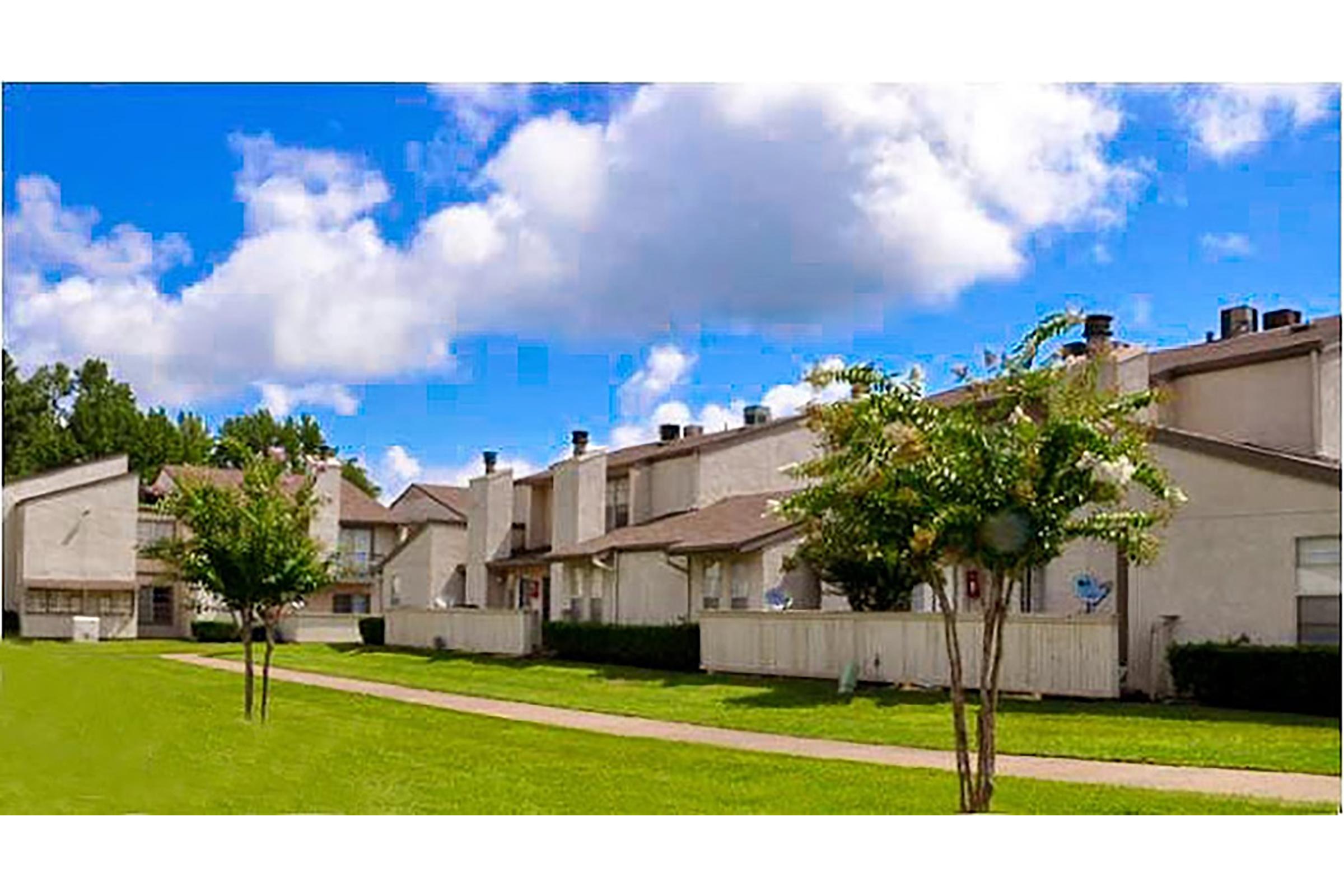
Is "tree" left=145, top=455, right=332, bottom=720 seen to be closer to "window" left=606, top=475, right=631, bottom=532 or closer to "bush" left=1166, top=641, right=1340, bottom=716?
"bush" left=1166, top=641, right=1340, bottom=716

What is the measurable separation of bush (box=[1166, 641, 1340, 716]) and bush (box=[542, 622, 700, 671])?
1021cm

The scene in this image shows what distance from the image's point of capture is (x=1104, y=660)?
70.0 ft

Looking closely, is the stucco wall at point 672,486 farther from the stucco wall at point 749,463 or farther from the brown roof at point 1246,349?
the brown roof at point 1246,349

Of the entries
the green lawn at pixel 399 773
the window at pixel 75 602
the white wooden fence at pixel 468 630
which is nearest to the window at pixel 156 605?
the window at pixel 75 602

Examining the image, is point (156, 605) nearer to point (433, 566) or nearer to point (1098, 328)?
point (433, 566)

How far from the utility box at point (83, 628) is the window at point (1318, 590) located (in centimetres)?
1742

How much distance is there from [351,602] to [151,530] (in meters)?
19.9

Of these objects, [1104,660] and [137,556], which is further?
[137,556]

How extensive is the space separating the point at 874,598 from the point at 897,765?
1000 centimetres

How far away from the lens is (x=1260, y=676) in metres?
19.7

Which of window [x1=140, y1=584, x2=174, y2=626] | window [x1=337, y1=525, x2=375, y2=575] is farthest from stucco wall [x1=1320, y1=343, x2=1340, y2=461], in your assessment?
window [x1=337, y1=525, x2=375, y2=575]

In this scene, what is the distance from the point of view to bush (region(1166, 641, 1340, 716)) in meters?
19.1
